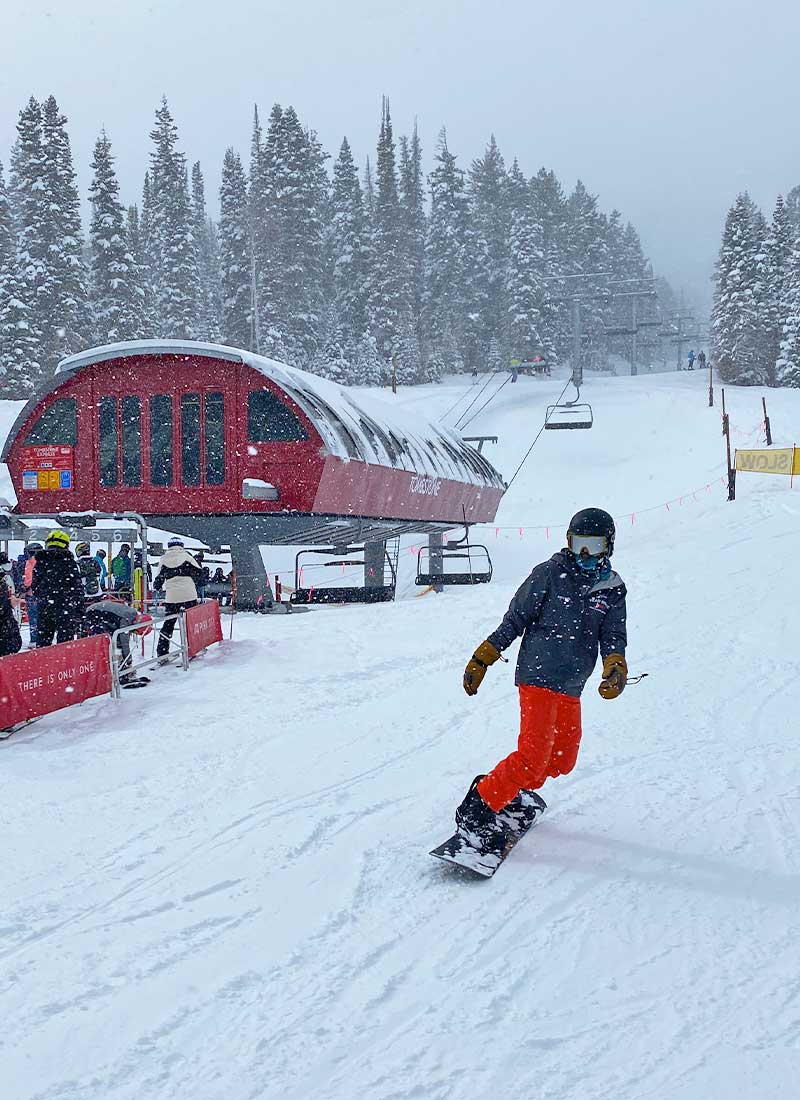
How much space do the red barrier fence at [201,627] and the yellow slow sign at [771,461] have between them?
71.7 feet

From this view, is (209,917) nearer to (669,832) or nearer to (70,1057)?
(70,1057)

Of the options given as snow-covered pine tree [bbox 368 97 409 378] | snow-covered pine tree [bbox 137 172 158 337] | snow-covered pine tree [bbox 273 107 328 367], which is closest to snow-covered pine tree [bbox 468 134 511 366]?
snow-covered pine tree [bbox 368 97 409 378]

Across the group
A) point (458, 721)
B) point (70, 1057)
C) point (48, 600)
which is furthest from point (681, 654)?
Result: point (70, 1057)

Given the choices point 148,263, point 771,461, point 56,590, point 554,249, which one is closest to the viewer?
point 56,590

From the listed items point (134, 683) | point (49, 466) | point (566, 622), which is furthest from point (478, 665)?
point (49, 466)

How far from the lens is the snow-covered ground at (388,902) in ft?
9.43

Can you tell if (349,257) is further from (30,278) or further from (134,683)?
(134,683)

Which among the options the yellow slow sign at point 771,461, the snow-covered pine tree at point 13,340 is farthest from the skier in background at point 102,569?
the snow-covered pine tree at point 13,340

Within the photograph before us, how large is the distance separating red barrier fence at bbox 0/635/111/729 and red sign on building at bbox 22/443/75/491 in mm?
11559

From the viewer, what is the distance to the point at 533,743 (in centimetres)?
460

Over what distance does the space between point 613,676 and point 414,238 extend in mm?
70523

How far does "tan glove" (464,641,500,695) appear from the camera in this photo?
→ 185 inches

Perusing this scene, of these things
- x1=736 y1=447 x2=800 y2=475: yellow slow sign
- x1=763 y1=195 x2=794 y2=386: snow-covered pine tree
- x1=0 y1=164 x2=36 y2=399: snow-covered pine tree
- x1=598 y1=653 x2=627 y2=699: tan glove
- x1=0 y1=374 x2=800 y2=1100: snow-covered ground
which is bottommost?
x1=0 y1=374 x2=800 y2=1100: snow-covered ground

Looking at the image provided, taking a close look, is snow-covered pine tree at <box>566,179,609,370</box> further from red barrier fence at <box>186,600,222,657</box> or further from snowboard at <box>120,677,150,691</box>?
snowboard at <box>120,677,150,691</box>
